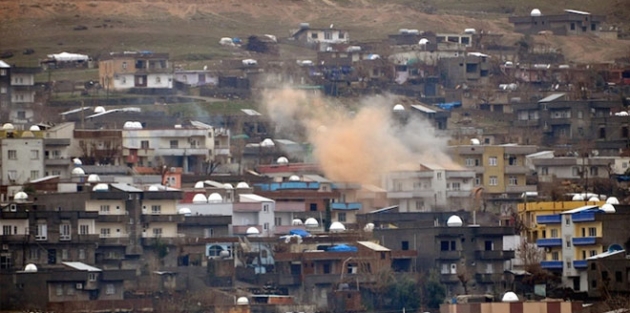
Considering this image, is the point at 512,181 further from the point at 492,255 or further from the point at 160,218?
the point at 160,218

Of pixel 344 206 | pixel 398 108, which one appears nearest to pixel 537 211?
pixel 344 206

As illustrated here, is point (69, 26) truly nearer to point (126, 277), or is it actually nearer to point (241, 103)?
point (241, 103)

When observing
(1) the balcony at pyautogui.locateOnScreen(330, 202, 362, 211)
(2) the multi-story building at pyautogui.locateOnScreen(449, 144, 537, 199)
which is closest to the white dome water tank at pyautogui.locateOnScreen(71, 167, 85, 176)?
(1) the balcony at pyautogui.locateOnScreen(330, 202, 362, 211)

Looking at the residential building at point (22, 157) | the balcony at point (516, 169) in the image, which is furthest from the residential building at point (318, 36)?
the residential building at point (22, 157)

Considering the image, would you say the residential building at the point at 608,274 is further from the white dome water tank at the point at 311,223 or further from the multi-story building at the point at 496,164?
the multi-story building at the point at 496,164

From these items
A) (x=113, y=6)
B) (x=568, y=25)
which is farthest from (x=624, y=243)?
(x=113, y=6)

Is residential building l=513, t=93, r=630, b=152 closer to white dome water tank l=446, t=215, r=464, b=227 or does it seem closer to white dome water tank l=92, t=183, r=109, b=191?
white dome water tank l=446, t=215, r=464, b=227
